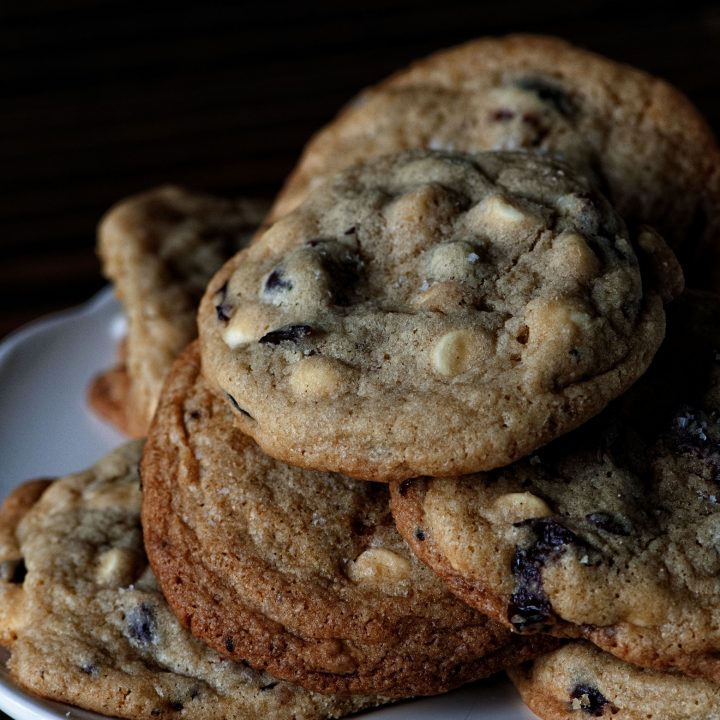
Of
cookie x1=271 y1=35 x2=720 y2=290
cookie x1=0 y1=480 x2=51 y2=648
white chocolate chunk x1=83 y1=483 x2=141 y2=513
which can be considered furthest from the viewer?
cookie x1=271 y1=35 x2=720 y2=290

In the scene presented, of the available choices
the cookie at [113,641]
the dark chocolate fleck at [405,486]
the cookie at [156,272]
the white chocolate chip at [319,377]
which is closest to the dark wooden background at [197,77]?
the cookie at [156,272]

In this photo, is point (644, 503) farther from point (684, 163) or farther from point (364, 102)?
point (364, 102)

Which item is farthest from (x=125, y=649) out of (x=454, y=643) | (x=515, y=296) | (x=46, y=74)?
(x=46, y=74)

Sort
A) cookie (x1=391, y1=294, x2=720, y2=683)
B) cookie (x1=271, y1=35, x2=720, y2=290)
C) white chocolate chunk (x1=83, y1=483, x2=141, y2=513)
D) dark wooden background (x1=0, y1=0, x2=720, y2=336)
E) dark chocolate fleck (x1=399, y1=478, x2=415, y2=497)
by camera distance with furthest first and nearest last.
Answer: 1. dark wooden background (x1=0, y1=0, x2=720, y2=336)
2. cookie (x1=271, y1=35, x2=720, y2=290)
3. white chocolate chunk (x1=83, y1=483, x2=141, y2=513)
4. dark chocolate fleck (x1=399, y1=478, x2=415, y2=497)
5. cookie (x1=391, y1=294, x2=720, y2=683)

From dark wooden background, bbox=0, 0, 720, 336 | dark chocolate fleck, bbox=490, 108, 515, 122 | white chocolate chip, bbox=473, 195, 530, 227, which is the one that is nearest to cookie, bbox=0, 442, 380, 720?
white chocolate chip, bbox=473, 195, 530, 227

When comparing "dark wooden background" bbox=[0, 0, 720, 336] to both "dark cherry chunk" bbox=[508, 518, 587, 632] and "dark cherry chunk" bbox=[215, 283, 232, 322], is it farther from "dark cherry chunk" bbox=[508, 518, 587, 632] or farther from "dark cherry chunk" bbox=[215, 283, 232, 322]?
"dark cherry chunk" bbox=[508, 518, 587, 632]

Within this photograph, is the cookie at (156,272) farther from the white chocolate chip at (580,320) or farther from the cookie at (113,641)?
the white chocolate chip at (580,320)
